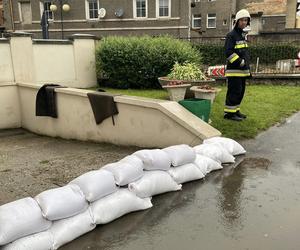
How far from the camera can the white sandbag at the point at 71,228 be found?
133 inches

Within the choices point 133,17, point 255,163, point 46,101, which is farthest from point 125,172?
point 133,17

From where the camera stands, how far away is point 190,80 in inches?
342

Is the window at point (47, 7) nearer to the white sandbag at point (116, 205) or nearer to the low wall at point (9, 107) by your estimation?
the low wall at point (9, 107)

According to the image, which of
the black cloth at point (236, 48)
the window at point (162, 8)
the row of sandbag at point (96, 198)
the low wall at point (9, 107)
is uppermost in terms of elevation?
the window at point (162, 8)

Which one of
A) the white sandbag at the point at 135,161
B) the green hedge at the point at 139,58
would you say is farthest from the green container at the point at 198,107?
the green hedge at the point at 139,58

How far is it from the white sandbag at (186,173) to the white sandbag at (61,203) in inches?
52.1

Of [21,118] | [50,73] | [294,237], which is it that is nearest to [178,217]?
[294,237]

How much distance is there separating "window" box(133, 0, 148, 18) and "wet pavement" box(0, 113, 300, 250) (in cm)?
2277

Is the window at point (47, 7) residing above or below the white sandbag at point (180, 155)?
above

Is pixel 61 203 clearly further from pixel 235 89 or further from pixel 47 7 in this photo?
pixel 47 7

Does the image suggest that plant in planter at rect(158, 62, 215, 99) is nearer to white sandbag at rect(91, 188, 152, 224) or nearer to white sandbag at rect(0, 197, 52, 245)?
white sandbag at rect(91, 188, 152, 224)

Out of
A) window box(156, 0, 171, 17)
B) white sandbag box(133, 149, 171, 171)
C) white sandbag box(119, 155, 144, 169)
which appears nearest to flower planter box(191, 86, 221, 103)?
white sandbag box(133, 149, 171, 171)

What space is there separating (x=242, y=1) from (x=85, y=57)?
2563cm

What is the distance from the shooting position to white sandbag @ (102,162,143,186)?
13.3ft
